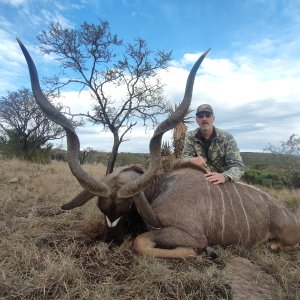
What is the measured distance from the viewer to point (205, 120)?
412 centimetres

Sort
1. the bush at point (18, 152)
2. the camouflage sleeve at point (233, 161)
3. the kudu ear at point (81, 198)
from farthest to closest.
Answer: the bush at point (18, 152) < the camouflage sleeve at point (233, 161) < the kudu ear at point (81, 198)

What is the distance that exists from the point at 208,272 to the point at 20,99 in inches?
743

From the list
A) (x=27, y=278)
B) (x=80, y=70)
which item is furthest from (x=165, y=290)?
(x=80, y=70)

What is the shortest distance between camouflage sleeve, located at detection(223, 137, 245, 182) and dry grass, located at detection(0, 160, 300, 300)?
2.55ft

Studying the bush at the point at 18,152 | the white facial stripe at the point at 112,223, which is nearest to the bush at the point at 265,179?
the bush at the point at 18,152

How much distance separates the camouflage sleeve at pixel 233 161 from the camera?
3.91 meters

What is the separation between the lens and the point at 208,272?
8.03ft

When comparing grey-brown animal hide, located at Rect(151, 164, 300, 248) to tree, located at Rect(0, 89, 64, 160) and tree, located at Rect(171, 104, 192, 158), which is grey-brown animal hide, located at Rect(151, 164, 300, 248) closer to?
tree, located at Rect(171, 104, 192, 158)

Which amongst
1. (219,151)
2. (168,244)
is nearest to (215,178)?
(219,151)

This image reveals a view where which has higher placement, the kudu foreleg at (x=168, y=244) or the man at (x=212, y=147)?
the man at (x=212, y=147)

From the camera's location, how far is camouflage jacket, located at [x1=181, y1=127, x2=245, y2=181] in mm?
4129

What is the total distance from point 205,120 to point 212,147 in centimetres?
36

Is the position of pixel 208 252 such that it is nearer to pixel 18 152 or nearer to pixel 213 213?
pixel 213 213

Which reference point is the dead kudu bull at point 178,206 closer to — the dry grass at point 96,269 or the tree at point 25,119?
the dry grass at point 96,269
